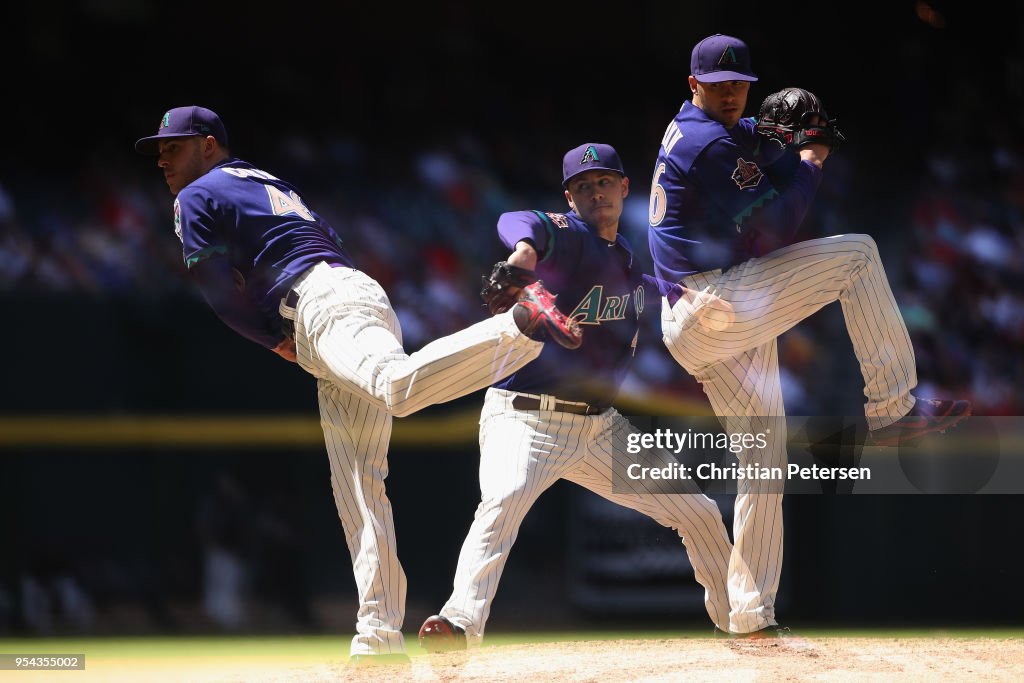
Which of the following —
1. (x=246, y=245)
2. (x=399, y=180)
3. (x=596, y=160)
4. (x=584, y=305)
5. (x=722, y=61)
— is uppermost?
(x=399, y=180)

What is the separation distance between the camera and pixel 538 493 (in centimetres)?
434

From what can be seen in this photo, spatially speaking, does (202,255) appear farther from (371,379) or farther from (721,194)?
(721,194)

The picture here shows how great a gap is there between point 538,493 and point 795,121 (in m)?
1.67

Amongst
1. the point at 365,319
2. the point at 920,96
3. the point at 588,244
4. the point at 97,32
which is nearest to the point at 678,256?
the point at 588,244

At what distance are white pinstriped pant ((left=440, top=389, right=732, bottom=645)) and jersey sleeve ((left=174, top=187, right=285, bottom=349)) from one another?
3.33ft

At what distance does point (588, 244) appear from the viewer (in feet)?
14.8

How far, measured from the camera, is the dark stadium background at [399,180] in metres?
7.32

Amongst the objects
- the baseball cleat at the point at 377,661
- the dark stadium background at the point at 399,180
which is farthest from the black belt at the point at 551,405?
the dark stadium background at the point at 399,180

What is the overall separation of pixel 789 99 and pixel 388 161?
5.91 meters

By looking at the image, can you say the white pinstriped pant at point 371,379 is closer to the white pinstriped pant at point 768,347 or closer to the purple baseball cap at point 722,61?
the white pinstriped pant at point 768,347

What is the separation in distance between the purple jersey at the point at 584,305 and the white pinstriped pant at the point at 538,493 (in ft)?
0.34

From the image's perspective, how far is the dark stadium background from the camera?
732 cm

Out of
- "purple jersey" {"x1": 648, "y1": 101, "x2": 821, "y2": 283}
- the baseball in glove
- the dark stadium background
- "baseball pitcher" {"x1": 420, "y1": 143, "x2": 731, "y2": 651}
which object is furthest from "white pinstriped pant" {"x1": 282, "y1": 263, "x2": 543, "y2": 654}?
the dark stadium background

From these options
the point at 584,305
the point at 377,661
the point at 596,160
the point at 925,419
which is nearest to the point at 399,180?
the point at 596,160
